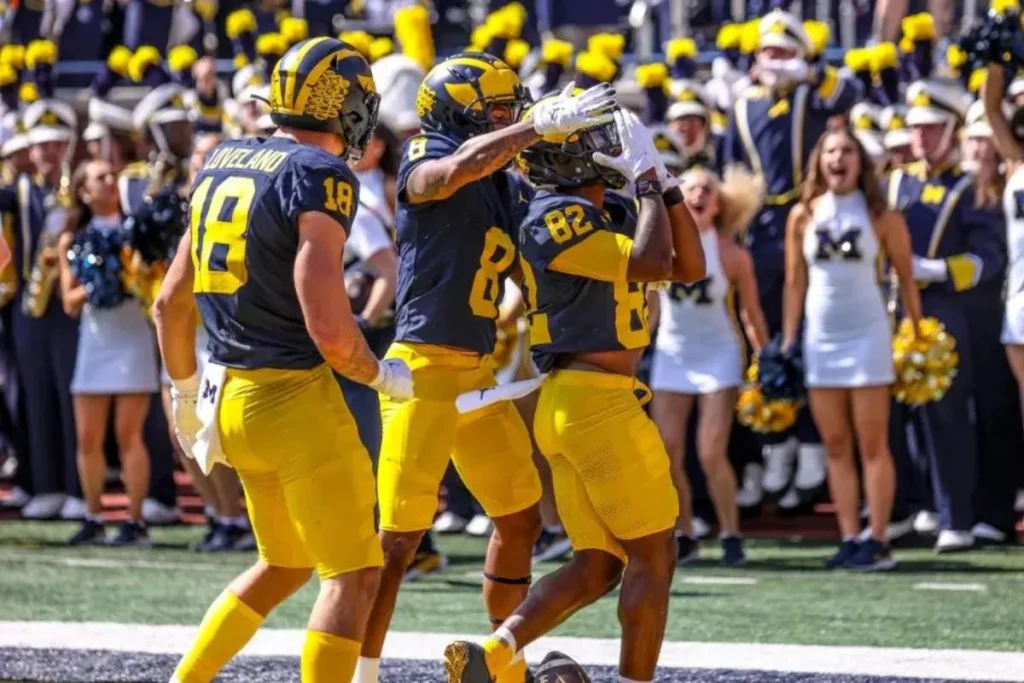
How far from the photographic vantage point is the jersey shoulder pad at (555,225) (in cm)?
567

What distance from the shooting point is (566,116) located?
5.42 metres

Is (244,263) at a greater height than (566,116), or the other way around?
(566,116)

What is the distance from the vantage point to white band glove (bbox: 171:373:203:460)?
5.78 meters

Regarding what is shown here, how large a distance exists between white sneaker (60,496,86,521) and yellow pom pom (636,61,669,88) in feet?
13.4

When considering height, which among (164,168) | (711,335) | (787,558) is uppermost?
(164,168)

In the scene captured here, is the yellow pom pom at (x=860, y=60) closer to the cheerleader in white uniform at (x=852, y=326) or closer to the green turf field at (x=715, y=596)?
the cheerleader in white uniform at (x=852, y=326)

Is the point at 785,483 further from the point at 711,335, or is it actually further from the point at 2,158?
the point at 2,158

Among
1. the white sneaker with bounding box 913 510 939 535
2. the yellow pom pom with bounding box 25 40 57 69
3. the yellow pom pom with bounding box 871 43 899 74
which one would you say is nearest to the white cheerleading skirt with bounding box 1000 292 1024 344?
the white sneaker with bounding box 913 510 939 535

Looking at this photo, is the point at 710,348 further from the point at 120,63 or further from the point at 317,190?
the point at 120,63

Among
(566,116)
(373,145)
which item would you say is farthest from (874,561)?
(566,116)

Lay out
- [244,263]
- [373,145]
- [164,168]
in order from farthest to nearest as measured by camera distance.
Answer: [164,168]
[373,145]
[244,263]

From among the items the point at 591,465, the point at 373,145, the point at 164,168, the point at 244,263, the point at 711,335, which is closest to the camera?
the point at 244,263

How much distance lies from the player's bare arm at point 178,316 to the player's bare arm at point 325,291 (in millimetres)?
539

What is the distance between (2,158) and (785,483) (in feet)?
17.5
